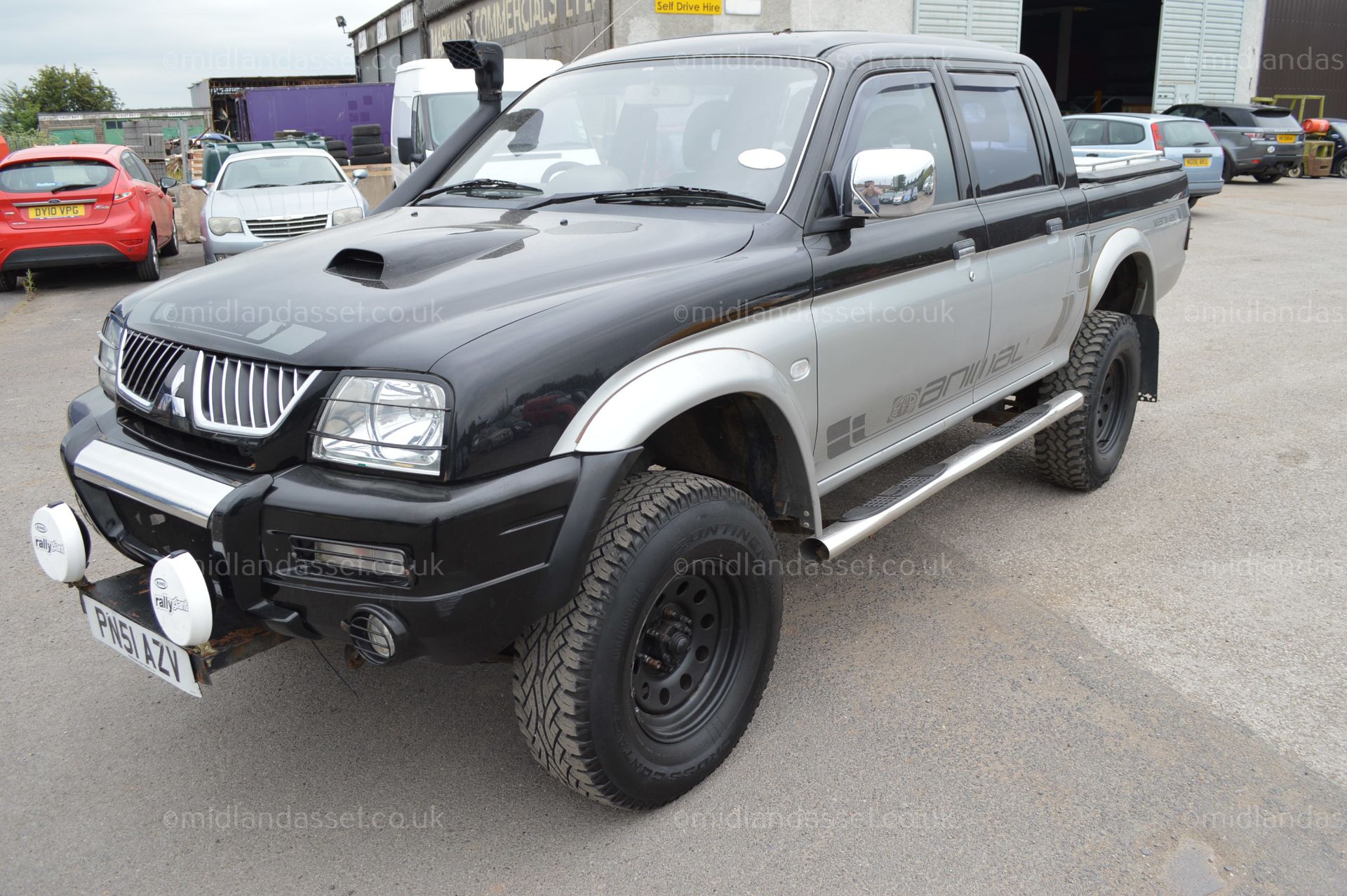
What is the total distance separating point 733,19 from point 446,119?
6503 millimetres

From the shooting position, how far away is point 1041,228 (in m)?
3.99

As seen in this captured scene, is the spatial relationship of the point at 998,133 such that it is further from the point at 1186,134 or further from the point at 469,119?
the point at 1186,134

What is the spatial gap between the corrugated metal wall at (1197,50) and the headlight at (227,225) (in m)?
21.3

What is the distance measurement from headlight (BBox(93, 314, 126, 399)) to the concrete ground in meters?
0.94

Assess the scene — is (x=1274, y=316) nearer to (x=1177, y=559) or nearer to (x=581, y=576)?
(x=1177, y=559)

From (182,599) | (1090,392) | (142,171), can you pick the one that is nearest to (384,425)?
(182,599)

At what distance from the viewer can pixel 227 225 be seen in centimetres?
1041

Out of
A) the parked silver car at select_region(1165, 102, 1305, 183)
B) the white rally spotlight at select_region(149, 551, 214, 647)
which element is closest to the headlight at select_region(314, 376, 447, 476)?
the white rally spotlight at select_region(149, 551, 214, 647)

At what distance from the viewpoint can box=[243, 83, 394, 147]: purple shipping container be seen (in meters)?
27.1

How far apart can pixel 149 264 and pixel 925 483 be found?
11.2 meters

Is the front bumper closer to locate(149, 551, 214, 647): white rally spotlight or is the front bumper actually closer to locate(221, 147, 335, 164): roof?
locate(149, 551, 214, 647): white rally spotlight

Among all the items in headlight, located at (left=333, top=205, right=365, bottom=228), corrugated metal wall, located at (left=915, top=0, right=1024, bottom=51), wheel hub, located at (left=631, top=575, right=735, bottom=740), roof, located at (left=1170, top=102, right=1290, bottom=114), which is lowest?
wheel hub, located at (left=631, top=575, right=735, bottom=740)

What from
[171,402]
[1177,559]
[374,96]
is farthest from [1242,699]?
[374,96]

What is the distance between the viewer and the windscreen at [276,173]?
11352 millimetres
